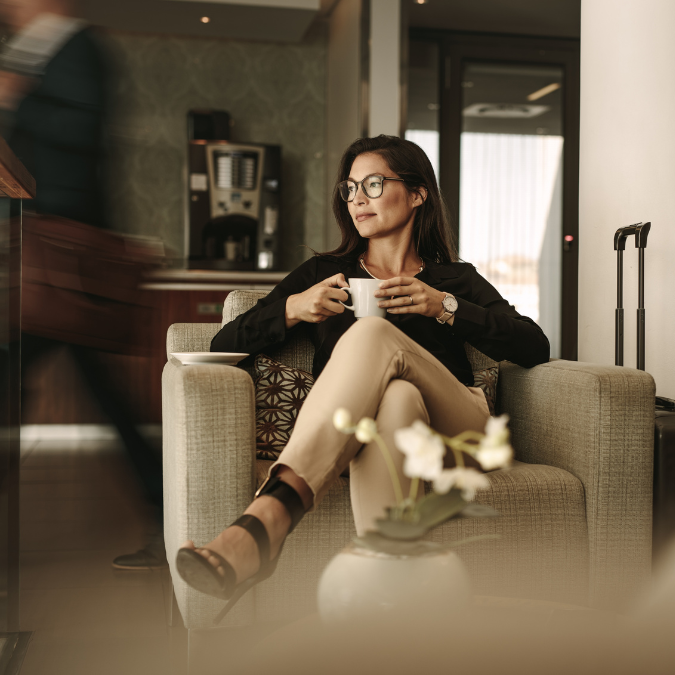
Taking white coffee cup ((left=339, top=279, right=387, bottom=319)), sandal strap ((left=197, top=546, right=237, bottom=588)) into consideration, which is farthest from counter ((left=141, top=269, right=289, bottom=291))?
sandal strap ((left=197, top=546, right=237, bottom=588))

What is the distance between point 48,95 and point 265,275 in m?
2.39

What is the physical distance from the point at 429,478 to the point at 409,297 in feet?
2.85

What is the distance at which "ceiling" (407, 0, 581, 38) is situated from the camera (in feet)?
15.7

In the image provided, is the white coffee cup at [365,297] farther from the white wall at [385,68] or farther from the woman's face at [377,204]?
the white wall at [385,68]

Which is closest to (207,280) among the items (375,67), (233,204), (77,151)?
(233,204)

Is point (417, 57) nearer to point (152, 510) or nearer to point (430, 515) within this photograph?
point (152, 510)

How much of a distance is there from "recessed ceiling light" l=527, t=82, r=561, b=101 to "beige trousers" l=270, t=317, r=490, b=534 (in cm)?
452

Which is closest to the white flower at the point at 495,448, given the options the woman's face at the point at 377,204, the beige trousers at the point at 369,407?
the beige trousers at the point at 369,407

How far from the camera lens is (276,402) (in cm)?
174

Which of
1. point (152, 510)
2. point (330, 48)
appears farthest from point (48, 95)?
point (330, 48)

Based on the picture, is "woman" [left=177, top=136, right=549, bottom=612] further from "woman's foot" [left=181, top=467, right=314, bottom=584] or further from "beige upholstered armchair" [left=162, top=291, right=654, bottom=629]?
"beige upholstered armchair" [left=162, top=291, right=654, bottom=629]

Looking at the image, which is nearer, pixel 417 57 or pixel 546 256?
pixel 417 57

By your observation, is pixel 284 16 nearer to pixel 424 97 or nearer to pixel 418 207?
pixel 424 97

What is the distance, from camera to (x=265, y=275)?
13.8ft
